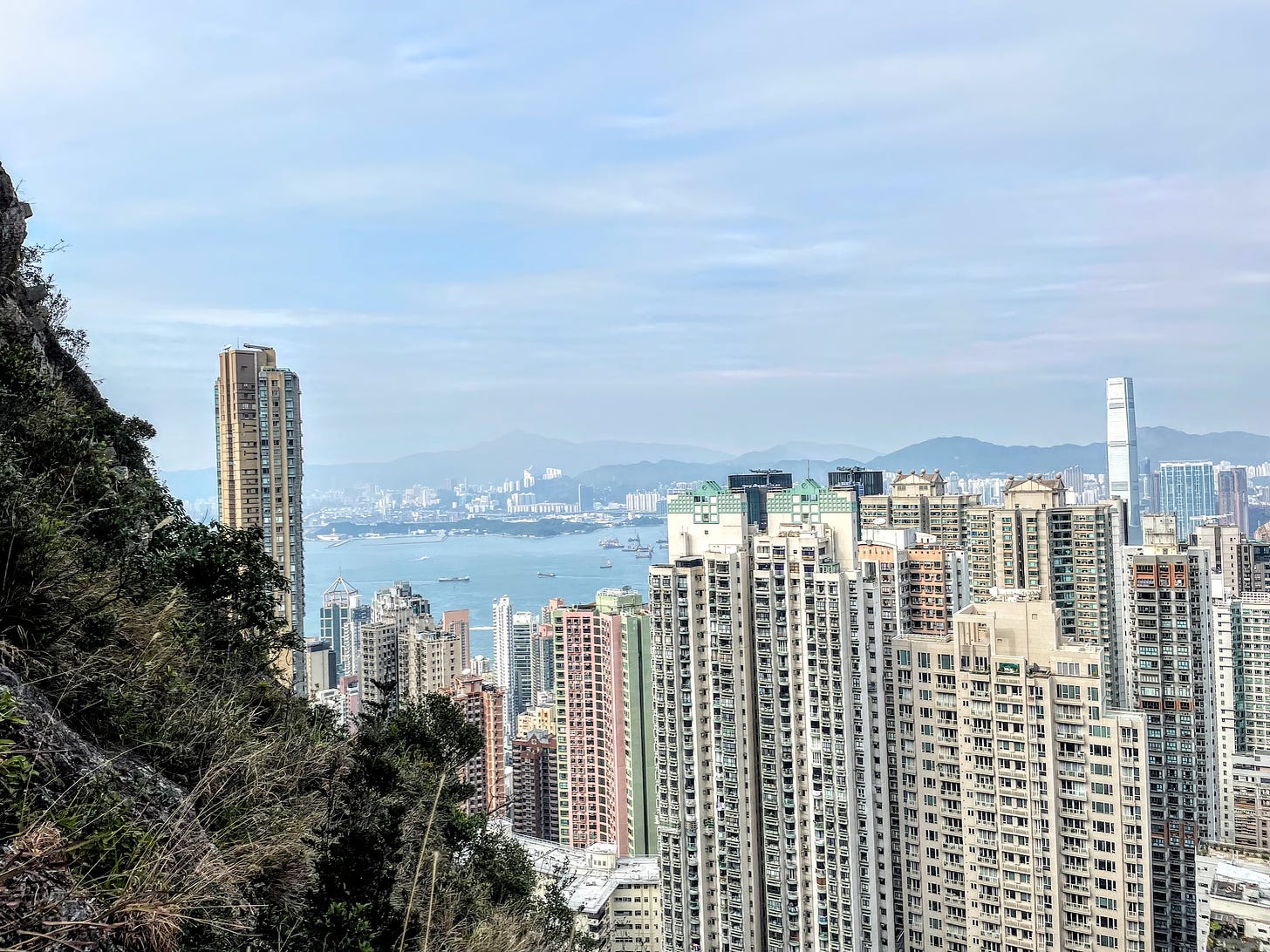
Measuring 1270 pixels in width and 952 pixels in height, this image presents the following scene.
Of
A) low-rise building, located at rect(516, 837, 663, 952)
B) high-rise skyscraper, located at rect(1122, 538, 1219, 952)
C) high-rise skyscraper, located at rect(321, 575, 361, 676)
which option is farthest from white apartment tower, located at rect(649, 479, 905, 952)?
high-rise skyscraper, located at rect(321, 575, 361, 676)

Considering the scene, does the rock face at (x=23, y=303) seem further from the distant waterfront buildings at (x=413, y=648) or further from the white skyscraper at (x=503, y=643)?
the white skyscraper at (x=503, y=643)

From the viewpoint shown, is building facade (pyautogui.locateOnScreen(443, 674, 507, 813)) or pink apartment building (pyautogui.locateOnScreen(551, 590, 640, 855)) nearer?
pink apartment building (pyautogui.locateOnScreen(551, 590, 640, 855))

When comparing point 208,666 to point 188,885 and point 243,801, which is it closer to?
point 243,801

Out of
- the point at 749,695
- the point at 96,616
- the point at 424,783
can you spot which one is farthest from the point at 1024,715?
the point at 96,616

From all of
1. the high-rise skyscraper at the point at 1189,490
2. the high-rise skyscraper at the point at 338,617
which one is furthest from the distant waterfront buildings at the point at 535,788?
the high-rise skyscraper at the point at 1189,490

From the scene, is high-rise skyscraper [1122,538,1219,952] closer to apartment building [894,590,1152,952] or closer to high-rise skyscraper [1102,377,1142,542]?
apartment building [894,590,1152,952]

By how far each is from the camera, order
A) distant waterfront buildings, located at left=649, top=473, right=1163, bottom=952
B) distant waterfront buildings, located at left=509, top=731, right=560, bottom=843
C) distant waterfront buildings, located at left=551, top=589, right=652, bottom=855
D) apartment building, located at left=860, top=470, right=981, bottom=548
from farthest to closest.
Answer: apartment building, located at left=860, top=470, right=981, bottom=548, distant waterfront buildings, located at left=509, top=731, right=560, bottom=843, distant waterfront buildings, located at left=551, top=589, right=652, bottom=855, distant waterfront buildings, located at left=649, top=473, right=1163, bottom=952

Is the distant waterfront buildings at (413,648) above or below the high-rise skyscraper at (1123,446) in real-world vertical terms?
below
